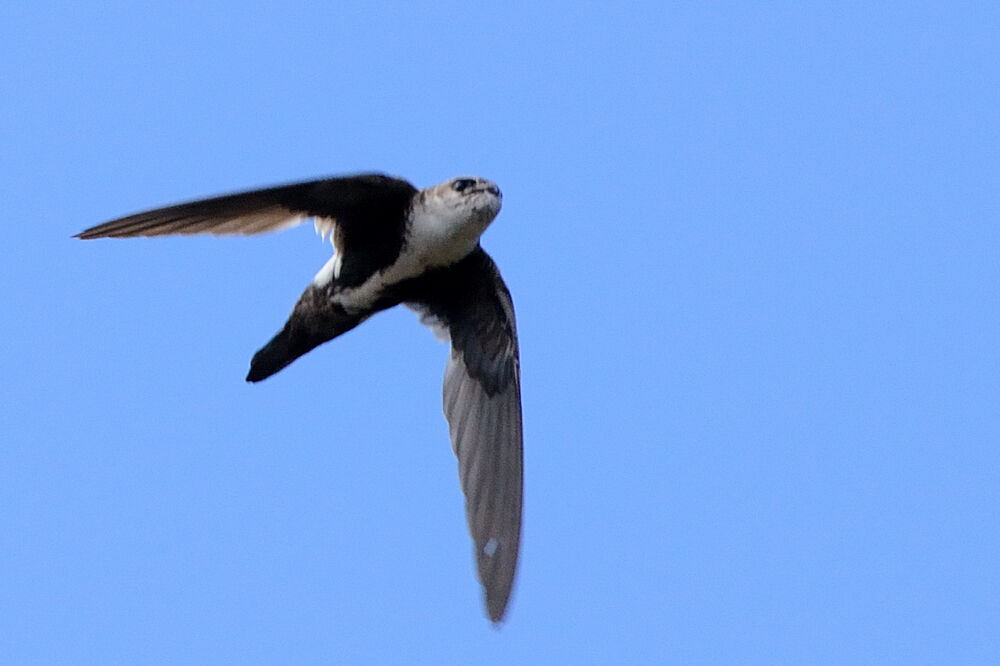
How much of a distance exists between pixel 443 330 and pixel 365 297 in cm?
65

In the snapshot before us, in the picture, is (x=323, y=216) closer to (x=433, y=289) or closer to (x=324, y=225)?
(x=324, y=225)

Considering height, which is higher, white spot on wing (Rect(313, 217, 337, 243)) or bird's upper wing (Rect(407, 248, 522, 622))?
white spot on wing (Rect(313, 217, 337, 243))

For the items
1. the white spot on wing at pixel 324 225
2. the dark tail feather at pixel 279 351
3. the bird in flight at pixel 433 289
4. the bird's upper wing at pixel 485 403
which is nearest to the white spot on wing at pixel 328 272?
the bird in flight at pixel 433 289

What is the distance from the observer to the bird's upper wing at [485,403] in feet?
A: 23.4

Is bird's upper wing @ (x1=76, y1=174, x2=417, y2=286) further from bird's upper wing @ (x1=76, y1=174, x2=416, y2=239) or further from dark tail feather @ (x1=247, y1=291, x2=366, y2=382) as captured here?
dark tail feather @ (x1=247, y1=291, x2=366, y2=382)

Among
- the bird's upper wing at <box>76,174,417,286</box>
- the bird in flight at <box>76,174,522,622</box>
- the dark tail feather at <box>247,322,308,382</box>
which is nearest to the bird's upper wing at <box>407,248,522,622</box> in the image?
the bird in flight at <box>76,174,522,622</box>

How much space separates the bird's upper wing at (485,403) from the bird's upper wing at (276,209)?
475 millimetres

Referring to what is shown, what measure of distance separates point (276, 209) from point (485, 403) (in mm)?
1435

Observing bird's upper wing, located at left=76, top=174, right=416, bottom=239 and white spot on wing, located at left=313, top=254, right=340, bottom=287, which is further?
white spot on wing, located at left=313, top=254, right=340, bottom=287

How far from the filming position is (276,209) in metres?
6.62

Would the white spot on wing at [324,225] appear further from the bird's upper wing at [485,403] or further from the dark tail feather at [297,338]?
the bird's upper wing at [485,403]

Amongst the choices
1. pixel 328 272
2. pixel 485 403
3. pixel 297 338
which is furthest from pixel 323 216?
pixel 485 403

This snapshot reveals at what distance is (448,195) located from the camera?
21.8 feet

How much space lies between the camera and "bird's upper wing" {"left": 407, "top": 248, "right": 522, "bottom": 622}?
7117 mm
